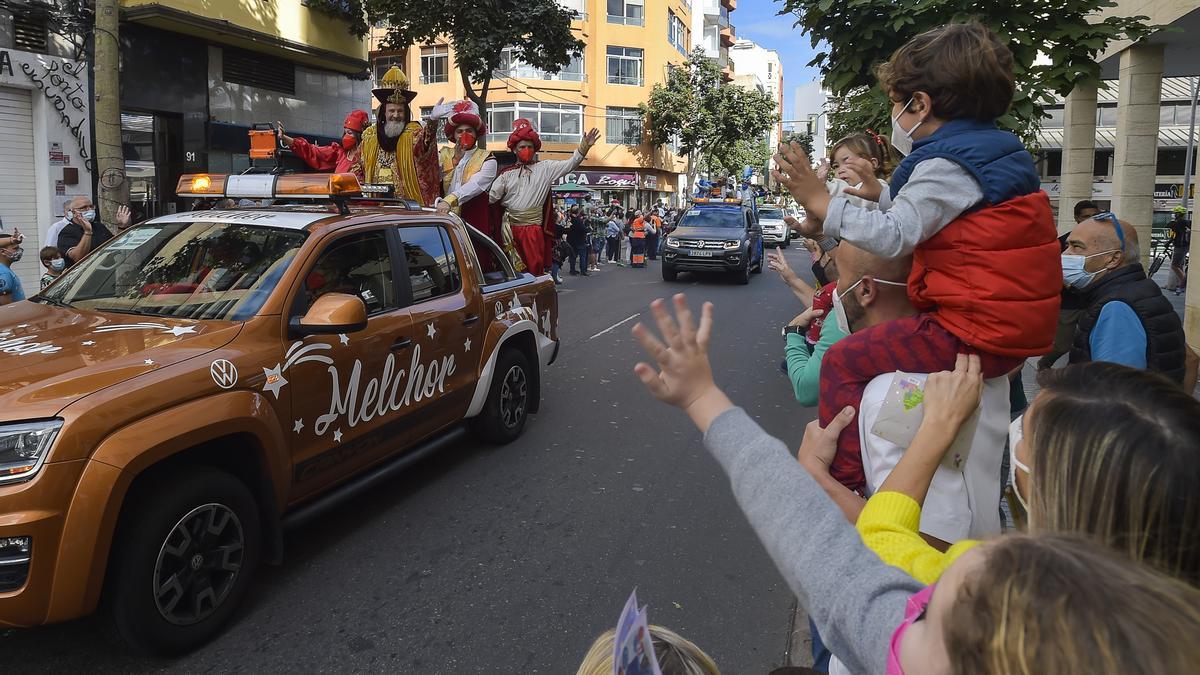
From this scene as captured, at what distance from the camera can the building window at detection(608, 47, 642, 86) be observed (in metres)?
48.6

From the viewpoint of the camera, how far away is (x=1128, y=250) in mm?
3541

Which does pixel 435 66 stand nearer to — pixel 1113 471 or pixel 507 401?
pixel 507 401

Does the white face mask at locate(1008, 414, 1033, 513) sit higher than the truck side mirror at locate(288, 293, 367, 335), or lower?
lower

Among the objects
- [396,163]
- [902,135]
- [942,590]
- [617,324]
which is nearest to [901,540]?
[942,590]

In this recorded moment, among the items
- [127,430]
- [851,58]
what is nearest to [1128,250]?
[851,58]

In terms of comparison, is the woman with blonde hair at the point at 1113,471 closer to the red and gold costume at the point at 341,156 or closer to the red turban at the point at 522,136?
the red and gold costume at the point at 341,156

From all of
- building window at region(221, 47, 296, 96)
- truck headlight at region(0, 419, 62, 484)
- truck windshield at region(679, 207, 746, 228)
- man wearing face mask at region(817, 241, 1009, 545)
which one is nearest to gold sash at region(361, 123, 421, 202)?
truck headlight at region(0, 419, 62, 484)

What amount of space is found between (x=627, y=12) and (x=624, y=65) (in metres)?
3.07

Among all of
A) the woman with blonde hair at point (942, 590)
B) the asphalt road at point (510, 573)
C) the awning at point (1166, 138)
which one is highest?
the awning at point (1166, 138)

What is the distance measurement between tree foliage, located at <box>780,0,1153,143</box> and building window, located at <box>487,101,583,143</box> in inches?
1613

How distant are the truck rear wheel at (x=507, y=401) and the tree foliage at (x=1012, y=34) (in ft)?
10.7

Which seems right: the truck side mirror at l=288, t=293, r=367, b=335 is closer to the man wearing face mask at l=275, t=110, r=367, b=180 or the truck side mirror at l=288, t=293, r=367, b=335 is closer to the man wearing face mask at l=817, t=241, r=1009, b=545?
the man wearing face mask at l=817, t=241, r=1009, b=545

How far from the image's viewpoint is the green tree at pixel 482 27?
695 inches

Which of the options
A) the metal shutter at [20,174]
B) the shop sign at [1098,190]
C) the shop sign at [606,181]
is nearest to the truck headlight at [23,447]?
the metal shutter at [20,174]
